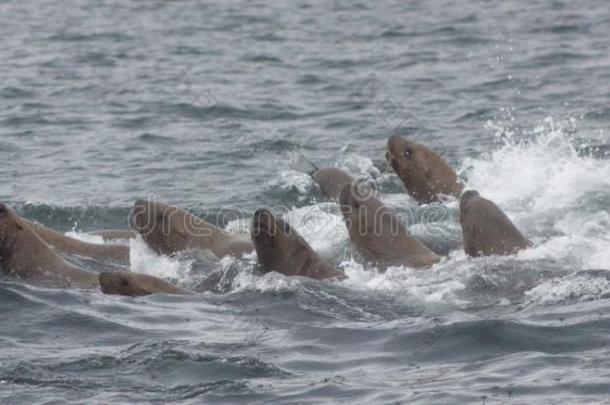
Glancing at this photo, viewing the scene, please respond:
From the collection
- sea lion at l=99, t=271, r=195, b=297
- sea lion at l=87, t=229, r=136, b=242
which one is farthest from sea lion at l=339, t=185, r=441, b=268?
sea lion at l=87, t=229, r=136, b=242

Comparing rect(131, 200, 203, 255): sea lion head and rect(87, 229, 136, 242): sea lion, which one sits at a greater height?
rect(131, 200, 203, 255): sea lion head

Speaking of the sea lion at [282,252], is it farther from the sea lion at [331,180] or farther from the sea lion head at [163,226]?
the sea lion at [331,180]

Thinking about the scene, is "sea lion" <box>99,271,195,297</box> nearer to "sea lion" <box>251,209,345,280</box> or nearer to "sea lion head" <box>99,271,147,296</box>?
"sea lion head" <box>99,271,147,296</box>

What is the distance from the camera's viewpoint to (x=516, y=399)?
9062 mm

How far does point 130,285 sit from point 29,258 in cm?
142

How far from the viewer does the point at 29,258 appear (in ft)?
43.8

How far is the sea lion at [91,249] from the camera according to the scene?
14.7 metres

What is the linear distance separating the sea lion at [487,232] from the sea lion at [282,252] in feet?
4.23

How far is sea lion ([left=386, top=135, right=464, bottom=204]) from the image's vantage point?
17203mm

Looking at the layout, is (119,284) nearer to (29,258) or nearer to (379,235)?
(29,258)

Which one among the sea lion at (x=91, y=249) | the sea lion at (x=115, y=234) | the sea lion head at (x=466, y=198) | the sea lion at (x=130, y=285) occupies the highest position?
the sea lion head at (x=466, y=198)

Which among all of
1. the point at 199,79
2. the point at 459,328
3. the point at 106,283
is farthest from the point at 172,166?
the point at 459,328

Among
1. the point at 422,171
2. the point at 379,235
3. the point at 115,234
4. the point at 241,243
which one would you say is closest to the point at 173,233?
the point at 241,243

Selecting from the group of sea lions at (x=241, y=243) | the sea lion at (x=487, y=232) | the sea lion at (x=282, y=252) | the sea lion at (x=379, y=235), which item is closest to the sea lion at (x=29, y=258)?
the group of sea lions at (x=241, y=243)
